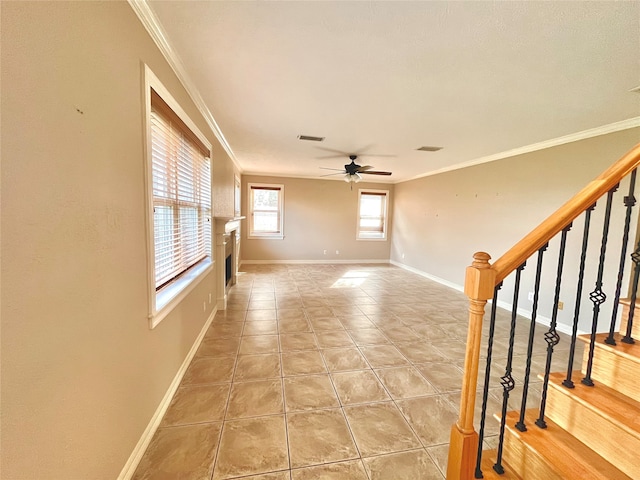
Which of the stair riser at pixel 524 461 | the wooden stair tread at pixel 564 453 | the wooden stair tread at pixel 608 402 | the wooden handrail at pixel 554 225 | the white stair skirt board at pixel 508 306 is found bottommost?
the white stair skirt board at pixel 508 306

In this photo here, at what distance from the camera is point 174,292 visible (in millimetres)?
2047

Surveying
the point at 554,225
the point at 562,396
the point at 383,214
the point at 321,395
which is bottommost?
the point at 321,395

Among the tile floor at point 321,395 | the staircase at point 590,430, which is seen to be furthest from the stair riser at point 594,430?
the tile floor at point 321,395

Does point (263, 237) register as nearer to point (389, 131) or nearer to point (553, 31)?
point (389, 131)

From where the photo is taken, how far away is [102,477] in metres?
1.17

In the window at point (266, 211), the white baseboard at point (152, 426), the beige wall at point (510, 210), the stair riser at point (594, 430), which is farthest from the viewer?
the window at point (266, 211)

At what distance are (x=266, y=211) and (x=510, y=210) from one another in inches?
220

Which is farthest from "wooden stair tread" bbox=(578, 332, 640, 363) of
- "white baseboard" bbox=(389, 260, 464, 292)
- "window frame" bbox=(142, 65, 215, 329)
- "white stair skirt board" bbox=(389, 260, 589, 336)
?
"white baseboard" bbox=(389, 260, 464, 292)

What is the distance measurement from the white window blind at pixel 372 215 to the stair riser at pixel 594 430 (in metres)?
6.72

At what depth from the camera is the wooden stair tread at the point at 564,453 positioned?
3.48ft

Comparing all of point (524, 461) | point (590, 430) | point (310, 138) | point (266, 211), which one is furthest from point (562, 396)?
point (266, 211)

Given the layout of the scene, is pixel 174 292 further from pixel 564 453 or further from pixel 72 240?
pixel 564 453

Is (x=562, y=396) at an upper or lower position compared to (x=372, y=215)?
lower

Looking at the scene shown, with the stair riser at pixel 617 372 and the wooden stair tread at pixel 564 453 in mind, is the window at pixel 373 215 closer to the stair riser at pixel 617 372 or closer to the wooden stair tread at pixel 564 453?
the stair riser at pixel 617 372
